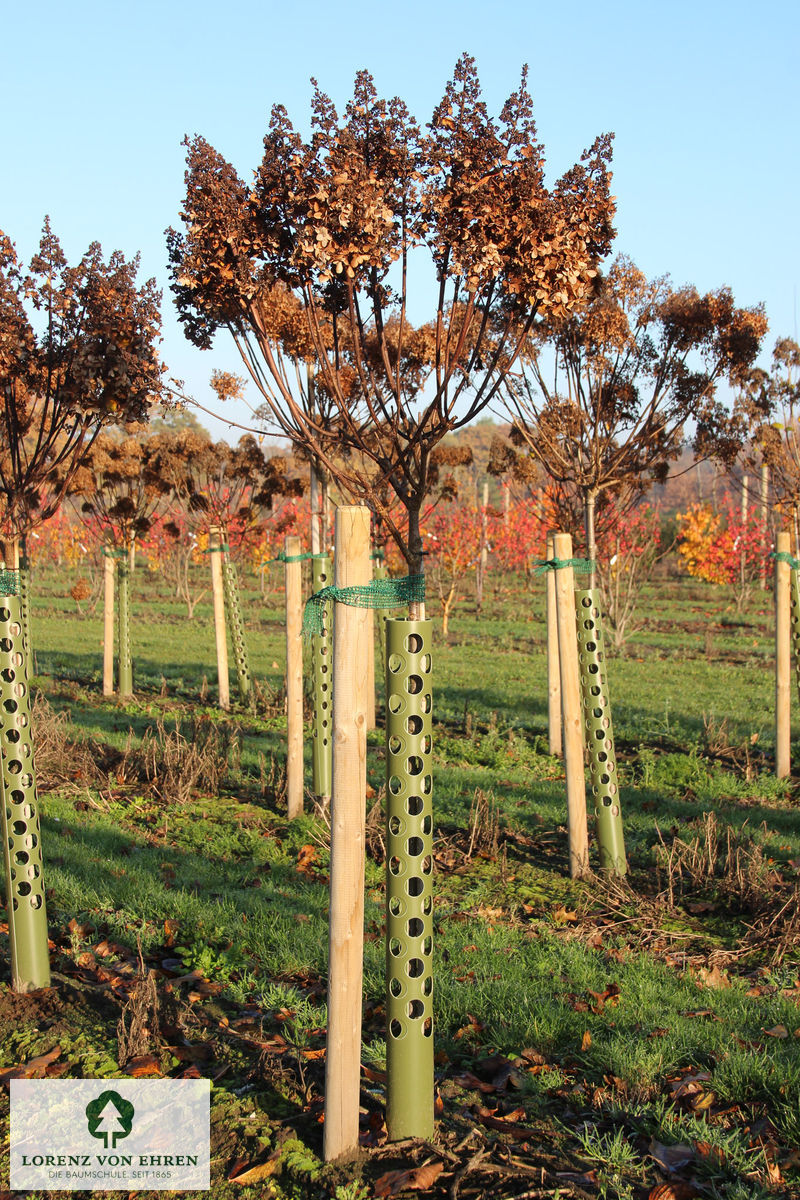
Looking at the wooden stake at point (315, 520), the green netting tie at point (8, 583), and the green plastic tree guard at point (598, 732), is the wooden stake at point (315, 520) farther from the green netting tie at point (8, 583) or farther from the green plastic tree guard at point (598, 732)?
the green netting tie at point (8, 583)

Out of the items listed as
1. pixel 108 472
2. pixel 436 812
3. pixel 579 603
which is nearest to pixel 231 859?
pixel 436 812

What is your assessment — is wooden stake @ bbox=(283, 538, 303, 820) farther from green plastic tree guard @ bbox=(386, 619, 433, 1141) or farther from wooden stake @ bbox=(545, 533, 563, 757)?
green plastic tree guard @ bbox=(386, 619, 433, 1141)

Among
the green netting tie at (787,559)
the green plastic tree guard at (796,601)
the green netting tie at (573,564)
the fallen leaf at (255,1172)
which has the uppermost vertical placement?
the green netting tie at (787,559)

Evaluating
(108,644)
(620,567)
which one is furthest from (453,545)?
(108,644)

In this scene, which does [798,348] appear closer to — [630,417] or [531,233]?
[630,417]

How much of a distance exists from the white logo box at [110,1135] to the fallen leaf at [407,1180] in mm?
552

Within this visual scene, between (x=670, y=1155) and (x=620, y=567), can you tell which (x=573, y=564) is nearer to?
(x=670, y=1155)

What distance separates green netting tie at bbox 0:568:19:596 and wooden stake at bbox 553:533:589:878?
10.6 ft

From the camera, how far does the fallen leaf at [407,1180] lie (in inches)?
104

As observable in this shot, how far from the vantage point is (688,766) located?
8242mm

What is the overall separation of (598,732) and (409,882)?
3164 millimetres

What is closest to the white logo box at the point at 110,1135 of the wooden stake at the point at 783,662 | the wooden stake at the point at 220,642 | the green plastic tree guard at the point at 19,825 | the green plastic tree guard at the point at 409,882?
the green plastic tree guard at the point at 409,882

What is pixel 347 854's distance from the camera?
291 centimetres

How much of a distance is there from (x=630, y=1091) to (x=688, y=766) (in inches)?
212
